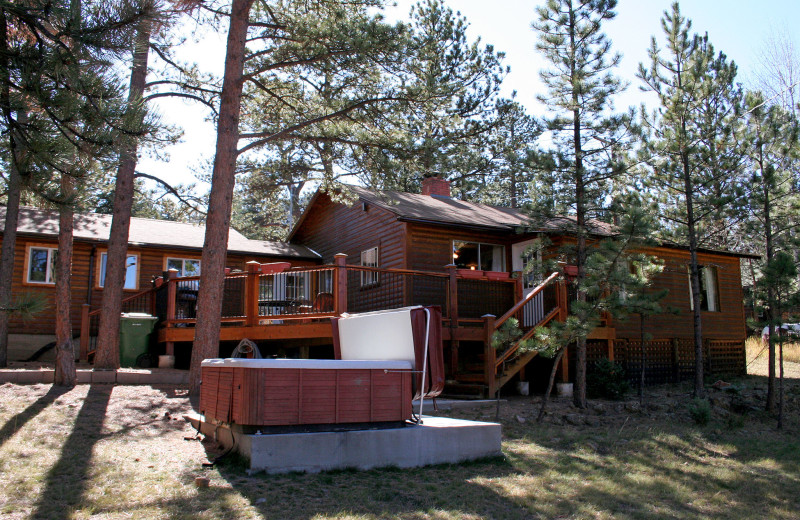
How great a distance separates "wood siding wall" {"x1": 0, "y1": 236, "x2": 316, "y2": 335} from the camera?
47.5ft

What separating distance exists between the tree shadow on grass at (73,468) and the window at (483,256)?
8.54m

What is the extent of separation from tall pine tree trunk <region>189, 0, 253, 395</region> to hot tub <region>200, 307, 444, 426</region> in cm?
314

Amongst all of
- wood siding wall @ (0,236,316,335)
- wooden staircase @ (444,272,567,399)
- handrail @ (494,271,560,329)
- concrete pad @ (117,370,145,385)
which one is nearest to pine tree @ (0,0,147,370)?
concrete pad @ (117,370,145,385)

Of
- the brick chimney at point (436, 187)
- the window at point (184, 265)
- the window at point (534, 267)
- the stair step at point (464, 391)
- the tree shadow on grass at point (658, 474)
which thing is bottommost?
the tree shadow on grass at point (658, 474)

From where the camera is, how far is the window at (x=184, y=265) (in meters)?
16.2

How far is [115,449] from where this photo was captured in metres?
6.00

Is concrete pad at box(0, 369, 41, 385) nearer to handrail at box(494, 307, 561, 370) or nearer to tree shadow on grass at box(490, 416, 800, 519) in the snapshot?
handrail at box(494, 307, 561, 370)

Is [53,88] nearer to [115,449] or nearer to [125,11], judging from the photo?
[125,11]

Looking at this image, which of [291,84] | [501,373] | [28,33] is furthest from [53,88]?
[291,84]

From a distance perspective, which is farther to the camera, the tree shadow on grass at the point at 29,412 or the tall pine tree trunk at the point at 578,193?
the tall pine tree trunk at the point at 578,193

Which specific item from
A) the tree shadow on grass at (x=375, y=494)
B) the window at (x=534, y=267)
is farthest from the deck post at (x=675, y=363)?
the tree shadow on grass at (x=375, y=494)

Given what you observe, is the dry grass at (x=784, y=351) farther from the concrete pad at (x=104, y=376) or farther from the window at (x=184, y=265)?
the concrete pad at (x=104, y=376)

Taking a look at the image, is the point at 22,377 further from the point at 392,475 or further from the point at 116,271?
the point at 392,475

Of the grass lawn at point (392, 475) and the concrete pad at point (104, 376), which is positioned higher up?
the concrete pad at point (104, 376)
